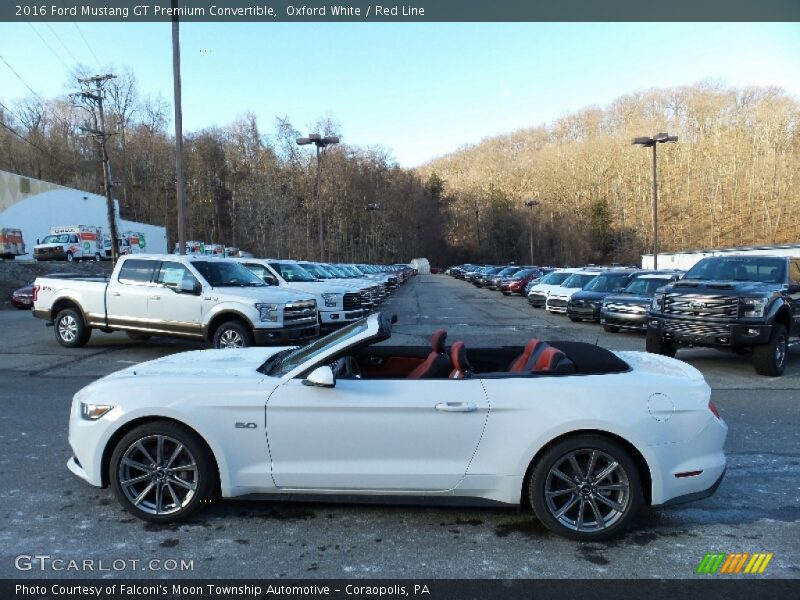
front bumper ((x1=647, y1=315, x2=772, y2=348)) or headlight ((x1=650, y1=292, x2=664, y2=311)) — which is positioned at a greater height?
headlight ((x1=650, y1=292, x2=664, y2=311))

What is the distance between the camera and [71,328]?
12352 mm

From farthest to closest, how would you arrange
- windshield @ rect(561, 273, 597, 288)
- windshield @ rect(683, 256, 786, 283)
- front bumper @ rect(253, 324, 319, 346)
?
1. windshield @ rect(561, 273, 597, 288)
2. front bumper @ rect(253, 324, 319, 346)
3. windshield @ rect(683, 256, 786, 283)

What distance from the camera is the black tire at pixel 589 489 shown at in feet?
12.4

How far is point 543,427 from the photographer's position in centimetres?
376

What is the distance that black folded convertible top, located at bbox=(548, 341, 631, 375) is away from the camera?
4.09m

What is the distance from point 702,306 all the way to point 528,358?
6.79 m

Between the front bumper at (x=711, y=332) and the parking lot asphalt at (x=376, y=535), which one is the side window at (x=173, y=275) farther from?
the front bumper at (x=711, y=332)

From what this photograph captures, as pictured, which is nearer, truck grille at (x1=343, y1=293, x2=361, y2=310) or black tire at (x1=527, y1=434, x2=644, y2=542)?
black tire at (x1=527, y1=434, x2=644, y2=542)

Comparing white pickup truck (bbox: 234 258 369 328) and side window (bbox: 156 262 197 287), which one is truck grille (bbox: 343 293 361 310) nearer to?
white pickup truck (bbox: 234 258 369 328)

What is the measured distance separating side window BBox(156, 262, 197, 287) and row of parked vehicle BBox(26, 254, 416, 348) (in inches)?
0.8

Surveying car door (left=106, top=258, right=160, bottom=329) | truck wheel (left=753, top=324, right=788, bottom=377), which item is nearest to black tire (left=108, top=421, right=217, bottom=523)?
car door (left=106, top=258, right=160, bottom=329)

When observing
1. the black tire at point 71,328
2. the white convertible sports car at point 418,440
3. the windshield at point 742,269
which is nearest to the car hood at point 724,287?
the windshield at point 742,269

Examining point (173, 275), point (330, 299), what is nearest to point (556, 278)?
point (330, 299)
